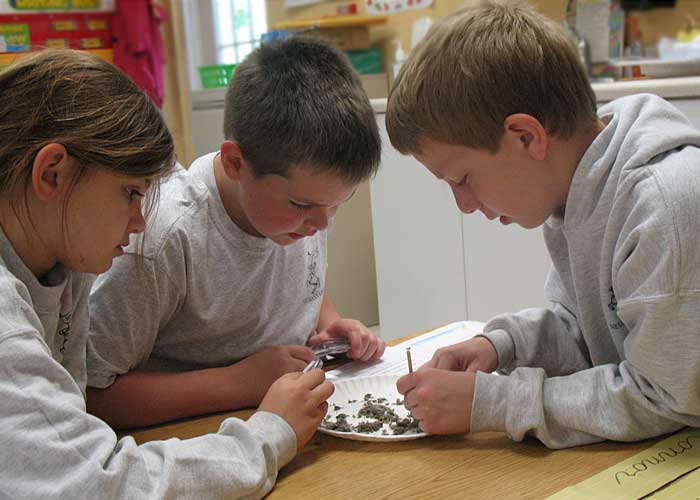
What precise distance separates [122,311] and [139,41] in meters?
3.12

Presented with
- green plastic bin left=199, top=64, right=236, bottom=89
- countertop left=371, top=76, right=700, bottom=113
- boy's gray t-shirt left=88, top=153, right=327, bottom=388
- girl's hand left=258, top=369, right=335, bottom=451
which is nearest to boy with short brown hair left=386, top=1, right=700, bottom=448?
girl's hand left=258, top=369, right=335, bottom=451

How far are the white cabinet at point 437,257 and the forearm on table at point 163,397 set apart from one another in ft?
4.45

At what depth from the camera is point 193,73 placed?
175 inches

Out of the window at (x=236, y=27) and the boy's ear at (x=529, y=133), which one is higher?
the window at (x=236, y=27)

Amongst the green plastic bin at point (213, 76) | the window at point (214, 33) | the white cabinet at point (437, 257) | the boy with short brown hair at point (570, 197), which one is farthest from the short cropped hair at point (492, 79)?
the window at point (214, 33)

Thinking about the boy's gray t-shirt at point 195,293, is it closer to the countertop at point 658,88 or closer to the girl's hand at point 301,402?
the girl's hand at point 301,402

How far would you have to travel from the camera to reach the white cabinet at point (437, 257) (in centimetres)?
232

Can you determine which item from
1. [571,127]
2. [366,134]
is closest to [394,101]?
[366,134]

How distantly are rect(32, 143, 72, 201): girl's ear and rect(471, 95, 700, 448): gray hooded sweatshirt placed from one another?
526mm

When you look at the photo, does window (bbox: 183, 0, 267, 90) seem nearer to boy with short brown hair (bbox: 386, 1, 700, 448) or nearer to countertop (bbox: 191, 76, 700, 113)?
countertop (bbox: 191, 76, 700, 113)

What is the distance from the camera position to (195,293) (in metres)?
1.14

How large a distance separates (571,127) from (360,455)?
47 centimetres

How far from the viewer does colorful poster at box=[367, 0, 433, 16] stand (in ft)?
10.4

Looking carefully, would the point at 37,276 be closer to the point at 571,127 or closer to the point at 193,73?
the point at 571,127
